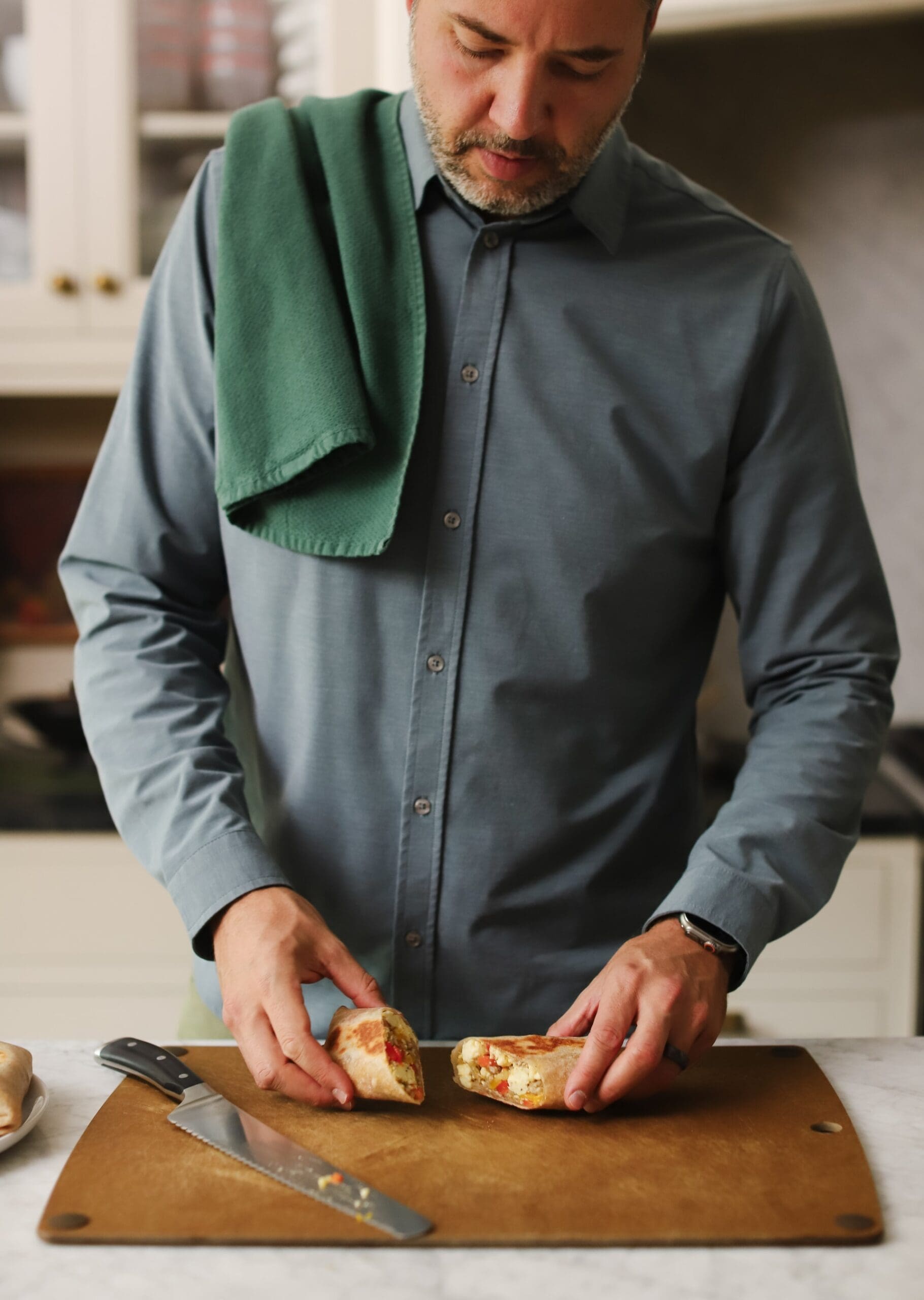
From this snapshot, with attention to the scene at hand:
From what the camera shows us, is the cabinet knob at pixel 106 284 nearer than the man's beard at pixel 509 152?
No

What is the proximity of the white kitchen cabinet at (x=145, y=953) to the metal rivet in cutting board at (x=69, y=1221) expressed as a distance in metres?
1.24

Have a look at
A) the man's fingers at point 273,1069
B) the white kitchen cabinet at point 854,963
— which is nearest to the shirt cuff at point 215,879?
the man's fingers at point 273,1069

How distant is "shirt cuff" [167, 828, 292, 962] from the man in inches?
2.3

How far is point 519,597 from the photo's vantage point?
1.09 metres

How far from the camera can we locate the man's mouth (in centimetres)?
101

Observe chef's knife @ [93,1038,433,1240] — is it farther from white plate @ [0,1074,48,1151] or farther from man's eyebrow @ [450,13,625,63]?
man's eyebrow @ [450,13,625,63]

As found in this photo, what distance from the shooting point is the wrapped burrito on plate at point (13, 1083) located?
80cm

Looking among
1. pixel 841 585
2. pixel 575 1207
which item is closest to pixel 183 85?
pixel 841 585

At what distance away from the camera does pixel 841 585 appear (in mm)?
1137

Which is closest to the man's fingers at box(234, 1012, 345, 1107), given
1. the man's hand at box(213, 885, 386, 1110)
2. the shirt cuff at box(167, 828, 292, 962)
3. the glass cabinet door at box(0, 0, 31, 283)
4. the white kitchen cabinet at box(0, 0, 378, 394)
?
the man's hand at box(213, 885, 386, 1110)

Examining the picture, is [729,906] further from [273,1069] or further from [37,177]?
[37,177]

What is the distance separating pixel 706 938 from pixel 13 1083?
484mm

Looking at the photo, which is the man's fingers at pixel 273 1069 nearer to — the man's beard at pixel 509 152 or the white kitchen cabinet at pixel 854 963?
the man's beard at pixel 509 152

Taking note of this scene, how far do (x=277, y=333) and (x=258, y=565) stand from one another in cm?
19
